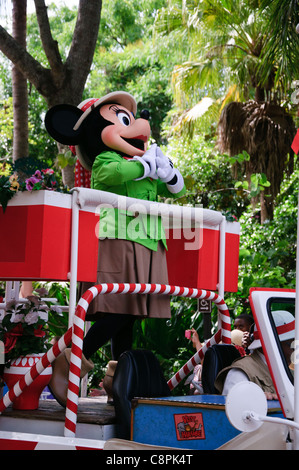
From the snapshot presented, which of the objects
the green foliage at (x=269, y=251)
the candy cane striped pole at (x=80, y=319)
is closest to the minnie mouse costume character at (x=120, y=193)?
the candy cane striped pole at (x=80, y=319)

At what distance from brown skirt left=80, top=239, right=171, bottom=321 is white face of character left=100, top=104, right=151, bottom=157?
2.22ft

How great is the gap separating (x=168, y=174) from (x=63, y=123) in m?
0.82

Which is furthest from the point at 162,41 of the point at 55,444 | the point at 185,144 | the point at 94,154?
the point at 55,444

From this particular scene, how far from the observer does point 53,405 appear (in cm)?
410

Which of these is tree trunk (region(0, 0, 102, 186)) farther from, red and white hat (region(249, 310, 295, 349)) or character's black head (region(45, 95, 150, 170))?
red and white hat (region(249, 310, 295, 349))

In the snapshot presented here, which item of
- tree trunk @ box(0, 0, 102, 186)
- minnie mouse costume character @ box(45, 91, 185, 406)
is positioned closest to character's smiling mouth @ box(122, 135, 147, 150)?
minnie mouse costume character @ box(45, 91, 185, 406)

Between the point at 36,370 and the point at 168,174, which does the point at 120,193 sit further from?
the point at 36,370

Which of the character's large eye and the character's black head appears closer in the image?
the character's black head

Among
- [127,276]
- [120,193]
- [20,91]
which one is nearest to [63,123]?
[120,193]

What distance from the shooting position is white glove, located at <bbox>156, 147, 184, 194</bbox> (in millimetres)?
4402

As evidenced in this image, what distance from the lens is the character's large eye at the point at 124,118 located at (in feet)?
15.1

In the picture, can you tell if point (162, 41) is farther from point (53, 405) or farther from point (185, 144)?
point (53, 405)

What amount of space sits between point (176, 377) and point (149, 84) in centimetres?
2119

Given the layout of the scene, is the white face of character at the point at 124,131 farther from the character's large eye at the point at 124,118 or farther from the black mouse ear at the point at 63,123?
the black mouse ear at the point at 63,123
